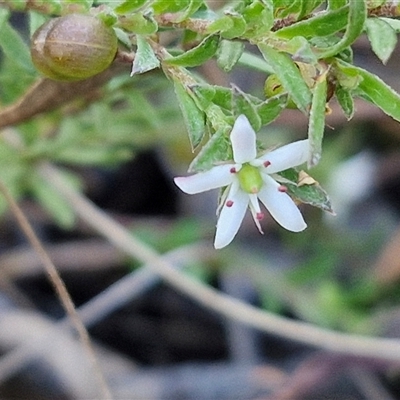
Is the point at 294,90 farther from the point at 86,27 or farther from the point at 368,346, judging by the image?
the point at 368,346

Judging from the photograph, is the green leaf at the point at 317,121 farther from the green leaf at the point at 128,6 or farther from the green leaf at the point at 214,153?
the green leaf at the point at 128,6

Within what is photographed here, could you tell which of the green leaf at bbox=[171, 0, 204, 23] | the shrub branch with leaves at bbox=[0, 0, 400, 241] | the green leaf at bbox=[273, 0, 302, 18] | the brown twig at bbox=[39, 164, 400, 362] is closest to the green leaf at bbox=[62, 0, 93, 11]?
the shrub branch with leaves at bbox=[0, 0, 400, 241]

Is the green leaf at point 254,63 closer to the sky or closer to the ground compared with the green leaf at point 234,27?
closer to the ground

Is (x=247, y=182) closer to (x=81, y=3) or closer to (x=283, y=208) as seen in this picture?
(x=283, y=208)

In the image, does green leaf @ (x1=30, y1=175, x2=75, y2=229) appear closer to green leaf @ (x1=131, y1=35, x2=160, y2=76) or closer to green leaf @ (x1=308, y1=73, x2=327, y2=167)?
green leaf @ (x1=131, y1=35, x2=160, y2=76)

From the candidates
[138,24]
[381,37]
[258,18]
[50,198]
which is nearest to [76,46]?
[138,24]

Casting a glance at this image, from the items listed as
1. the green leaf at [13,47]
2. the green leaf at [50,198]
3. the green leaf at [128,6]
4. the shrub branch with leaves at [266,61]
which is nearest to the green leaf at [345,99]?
the shrub branch with leaves at [266,61]
